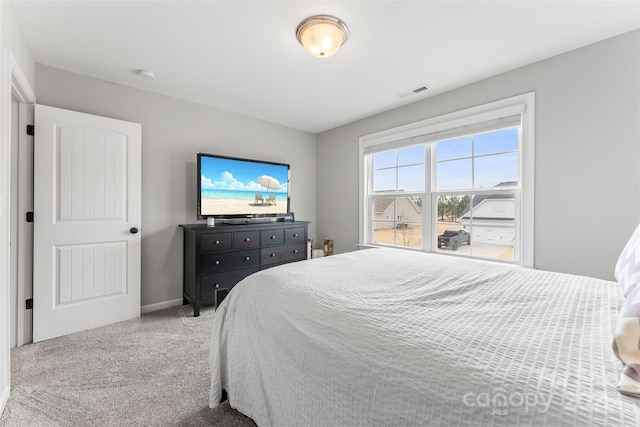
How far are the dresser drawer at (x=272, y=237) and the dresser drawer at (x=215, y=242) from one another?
43cm

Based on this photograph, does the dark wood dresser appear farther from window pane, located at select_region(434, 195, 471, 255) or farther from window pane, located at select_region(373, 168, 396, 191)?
window pane, located at select_region(434, 195, 471, 255)

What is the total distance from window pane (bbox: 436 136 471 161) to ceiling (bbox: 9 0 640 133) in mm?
581

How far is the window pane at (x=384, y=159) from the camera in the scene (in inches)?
141

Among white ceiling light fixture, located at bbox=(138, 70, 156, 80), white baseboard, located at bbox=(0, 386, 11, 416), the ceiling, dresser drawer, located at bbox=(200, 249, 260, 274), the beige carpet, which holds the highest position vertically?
the ceiling

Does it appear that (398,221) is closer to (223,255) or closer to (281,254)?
(281,254)

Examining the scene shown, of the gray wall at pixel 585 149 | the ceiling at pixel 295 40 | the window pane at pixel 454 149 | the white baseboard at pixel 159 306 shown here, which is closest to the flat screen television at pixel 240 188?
the ceiling at pixel 295 40

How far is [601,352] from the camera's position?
708 mm

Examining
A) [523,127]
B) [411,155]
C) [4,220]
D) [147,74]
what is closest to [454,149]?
[411,155]

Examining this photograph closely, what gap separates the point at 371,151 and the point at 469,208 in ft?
4.80

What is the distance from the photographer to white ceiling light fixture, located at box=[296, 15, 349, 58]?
5.82 ft

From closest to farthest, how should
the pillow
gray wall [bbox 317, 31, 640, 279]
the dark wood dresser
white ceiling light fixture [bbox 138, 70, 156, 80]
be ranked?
the pillow → gray wall [bbox 317, 31, 640, 279] → white ceiling light fixture [bbox 138, 70, 156, 80] → the dark wood dresser

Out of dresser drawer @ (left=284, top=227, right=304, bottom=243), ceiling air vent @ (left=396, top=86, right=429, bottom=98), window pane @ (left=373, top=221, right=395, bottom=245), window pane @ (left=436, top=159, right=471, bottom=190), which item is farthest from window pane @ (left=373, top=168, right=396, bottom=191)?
dresser drawer @ (left=284, top=227, right=304, bottom=243)

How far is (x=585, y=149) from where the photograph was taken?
2.10m

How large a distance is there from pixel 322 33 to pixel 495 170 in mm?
2120
